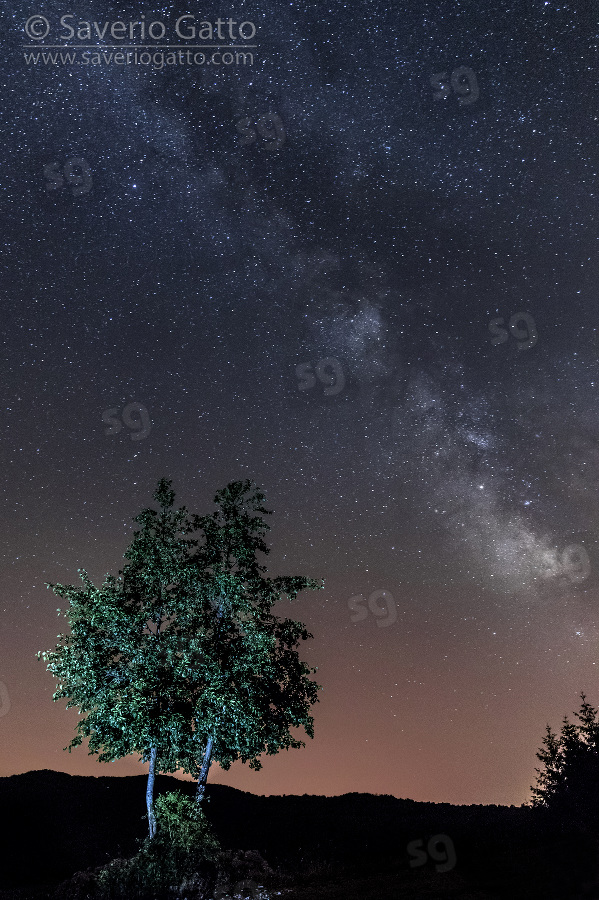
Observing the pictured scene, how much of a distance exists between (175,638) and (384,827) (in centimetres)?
3091

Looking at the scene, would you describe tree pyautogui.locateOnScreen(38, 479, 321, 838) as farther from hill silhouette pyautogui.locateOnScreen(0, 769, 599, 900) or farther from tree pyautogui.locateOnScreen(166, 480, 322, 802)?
hill silhouette pyautogui.locateOnScreen(0, 769, 599, 900)

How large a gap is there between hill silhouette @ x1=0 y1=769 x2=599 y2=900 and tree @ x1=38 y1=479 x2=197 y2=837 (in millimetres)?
7728

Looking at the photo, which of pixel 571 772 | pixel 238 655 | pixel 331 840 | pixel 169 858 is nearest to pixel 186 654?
pixel 238 655

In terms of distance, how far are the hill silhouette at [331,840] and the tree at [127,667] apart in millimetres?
7728

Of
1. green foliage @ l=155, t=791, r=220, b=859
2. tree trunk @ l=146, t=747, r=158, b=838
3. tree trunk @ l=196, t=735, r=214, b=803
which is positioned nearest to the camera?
green foliage @ l=155, t=791, r=220, b=859

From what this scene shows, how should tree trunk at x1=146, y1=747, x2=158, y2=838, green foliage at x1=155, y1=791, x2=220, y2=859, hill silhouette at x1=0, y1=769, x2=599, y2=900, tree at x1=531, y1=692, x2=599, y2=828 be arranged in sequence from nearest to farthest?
hill silhouette at x1=0, y1=769, x2=599, y2=900 < green foliage at x1=155, y1=791, x2=220, y2=859 < tree trunk at x1=146, y1=747, x2=158, y2=838 < tree at x1=531, y1=692, x2=599, y2=828

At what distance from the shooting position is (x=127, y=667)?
21984 millimetres

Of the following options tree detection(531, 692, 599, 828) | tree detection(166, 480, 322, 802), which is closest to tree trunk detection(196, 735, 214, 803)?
tree detection(166, 480, 322, 802)

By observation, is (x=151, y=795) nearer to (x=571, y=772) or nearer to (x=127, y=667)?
(x=127, y=667)

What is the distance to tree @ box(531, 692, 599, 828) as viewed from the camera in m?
49.1

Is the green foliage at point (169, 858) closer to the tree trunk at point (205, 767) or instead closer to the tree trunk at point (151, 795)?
the tree trunk at point (151, 795)

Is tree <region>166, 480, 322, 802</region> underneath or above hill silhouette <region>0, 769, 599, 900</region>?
above

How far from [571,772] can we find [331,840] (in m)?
25.1

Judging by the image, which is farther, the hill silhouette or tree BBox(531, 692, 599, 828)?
tree BBox(531, 692, 599, 828)
